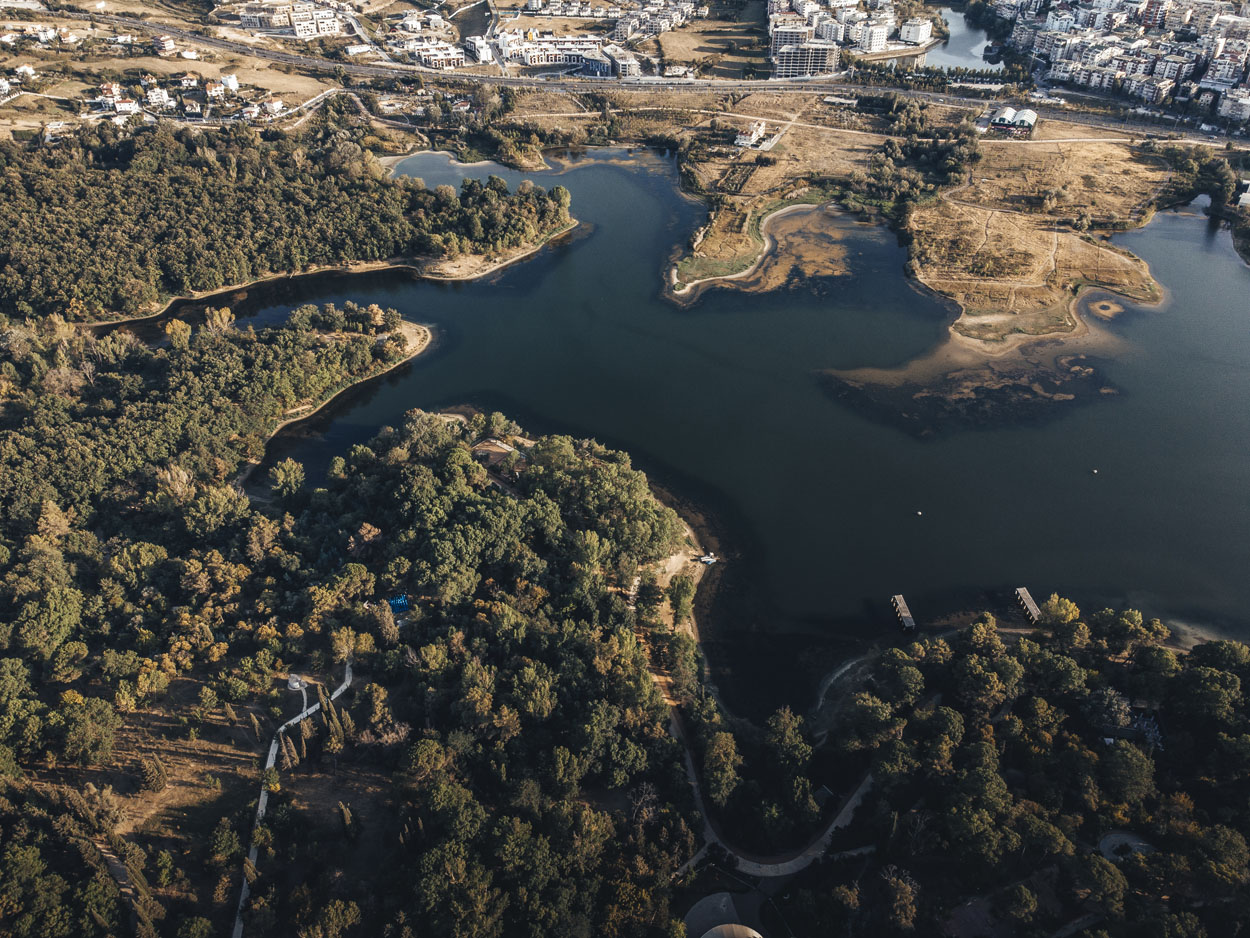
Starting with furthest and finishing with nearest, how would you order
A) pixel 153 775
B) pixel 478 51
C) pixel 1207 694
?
pixel 478 51, pixel 1207 694, pixel 153 775

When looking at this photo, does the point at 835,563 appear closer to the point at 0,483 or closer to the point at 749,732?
the point at 749,732

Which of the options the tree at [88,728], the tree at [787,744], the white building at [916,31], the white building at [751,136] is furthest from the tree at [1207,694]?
the white building at [916,31]

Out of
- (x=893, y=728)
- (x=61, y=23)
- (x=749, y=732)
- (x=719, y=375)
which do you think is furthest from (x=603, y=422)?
(x=61, y=23)

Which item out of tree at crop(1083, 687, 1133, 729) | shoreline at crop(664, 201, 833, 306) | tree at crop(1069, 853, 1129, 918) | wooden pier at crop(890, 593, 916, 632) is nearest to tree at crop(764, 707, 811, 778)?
wooden pier at crop(890, 593, 916, 632)

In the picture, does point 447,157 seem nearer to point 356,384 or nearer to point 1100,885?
point 356,384

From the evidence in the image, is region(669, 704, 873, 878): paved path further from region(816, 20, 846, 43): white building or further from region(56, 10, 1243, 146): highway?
region(816, 20, 846, 43): white building

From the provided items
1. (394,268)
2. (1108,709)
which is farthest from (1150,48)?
(1108,709)

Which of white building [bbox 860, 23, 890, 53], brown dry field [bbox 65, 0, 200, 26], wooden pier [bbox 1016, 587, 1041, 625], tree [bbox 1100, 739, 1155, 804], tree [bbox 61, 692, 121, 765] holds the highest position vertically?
brown dry field [bbox 65, 0, 200, 26]
